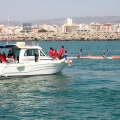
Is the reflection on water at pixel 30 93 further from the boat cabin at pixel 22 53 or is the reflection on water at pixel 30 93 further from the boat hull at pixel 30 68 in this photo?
the boat cabin at pixel 22 53

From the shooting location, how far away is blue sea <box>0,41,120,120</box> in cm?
1851

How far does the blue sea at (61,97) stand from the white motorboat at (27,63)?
17.2 inches

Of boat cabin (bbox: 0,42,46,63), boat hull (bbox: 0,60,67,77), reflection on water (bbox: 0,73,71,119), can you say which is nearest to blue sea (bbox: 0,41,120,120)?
reflection on water (bbox: 0,73,71,119)

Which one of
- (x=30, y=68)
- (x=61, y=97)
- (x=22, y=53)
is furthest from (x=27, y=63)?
(x=61, y=97)

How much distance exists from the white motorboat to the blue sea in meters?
0.44

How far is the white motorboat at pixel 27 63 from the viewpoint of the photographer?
2831 centimetres

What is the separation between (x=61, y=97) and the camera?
22.1 metres

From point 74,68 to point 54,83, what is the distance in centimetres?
1057

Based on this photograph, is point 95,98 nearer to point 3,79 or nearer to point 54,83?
point 54,83

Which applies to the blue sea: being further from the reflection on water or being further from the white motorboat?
the white motorboat

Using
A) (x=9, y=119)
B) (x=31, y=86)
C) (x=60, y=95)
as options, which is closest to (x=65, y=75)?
(x=31, y=86)

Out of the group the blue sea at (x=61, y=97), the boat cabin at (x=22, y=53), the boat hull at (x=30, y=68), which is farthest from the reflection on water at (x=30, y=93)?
the boat cabin at (x=22, y=53)

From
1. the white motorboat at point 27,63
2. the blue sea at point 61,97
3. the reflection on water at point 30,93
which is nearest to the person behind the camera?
the blue sea at point 61,97

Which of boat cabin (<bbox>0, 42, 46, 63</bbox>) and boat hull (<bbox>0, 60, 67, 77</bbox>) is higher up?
boat cabin (<bbox>0, 42, 46, 63</bbox>)
